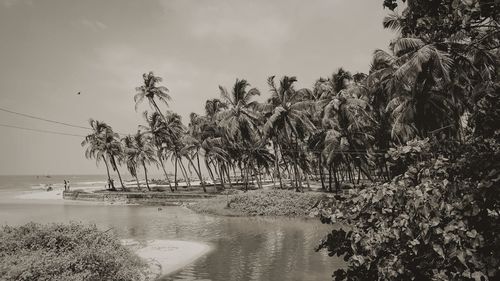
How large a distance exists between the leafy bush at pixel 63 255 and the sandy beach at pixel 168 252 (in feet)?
4.62

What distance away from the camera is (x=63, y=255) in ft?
35.0

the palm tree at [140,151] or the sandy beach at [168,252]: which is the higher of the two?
the palm tree at [140,151]

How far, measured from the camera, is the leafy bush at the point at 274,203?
29.3 meters

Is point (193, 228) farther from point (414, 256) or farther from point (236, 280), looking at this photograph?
point (414, 256)

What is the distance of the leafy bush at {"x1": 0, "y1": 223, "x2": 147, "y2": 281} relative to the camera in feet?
31.6

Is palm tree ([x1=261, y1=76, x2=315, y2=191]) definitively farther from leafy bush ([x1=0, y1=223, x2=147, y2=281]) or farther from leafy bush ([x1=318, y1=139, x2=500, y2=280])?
leafy bush ([x1=318, y1=139, x2=500, y2=280])

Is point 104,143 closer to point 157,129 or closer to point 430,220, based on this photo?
point 157,129

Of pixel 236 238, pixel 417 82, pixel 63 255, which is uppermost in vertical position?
pixel 417 82

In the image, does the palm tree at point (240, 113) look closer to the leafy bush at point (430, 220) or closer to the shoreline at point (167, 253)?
the shoreline at point (167, 253)

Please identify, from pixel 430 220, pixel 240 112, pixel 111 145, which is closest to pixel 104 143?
pixel 111 145

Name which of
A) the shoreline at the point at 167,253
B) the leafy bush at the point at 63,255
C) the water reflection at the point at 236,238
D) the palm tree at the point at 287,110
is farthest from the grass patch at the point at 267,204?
the leafy bush at the point at 63,255

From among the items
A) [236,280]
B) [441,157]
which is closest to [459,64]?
[236,280]

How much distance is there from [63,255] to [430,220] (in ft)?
33.9

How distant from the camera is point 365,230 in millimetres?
4270
